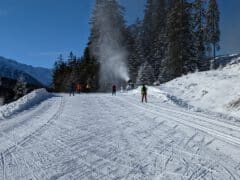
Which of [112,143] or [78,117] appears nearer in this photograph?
[112,143]

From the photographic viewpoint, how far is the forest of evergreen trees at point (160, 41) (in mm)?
52000

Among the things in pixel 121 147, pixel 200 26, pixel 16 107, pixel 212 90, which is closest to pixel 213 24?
pixel 200 26

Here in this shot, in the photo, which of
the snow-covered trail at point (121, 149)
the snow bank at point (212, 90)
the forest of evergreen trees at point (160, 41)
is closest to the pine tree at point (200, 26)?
the forest of evergreen trees at point (160, 41)

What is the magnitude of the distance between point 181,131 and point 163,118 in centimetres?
355

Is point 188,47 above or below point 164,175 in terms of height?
above

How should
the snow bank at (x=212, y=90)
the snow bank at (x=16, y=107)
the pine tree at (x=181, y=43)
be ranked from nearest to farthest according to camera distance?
the snow bank at (x=16, y=107) < the snow bank at (x=212, y=90) < the pine tree at (x=181, y=43)

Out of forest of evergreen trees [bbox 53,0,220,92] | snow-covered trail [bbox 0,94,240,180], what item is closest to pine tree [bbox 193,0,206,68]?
forest of evergreen trees [bbox 53,0,220,92]

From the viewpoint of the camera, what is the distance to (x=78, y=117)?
17625mm

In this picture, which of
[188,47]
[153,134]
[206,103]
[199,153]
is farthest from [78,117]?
[188,47]

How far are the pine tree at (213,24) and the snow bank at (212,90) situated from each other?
80.6ft

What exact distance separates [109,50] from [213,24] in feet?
58.9

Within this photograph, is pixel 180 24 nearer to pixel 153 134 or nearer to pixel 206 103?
pixel 206 103

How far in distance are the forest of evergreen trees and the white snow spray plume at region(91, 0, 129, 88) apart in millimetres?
578

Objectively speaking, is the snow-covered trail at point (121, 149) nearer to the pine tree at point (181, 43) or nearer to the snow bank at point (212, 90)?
the snow bank at point (212, 90)
